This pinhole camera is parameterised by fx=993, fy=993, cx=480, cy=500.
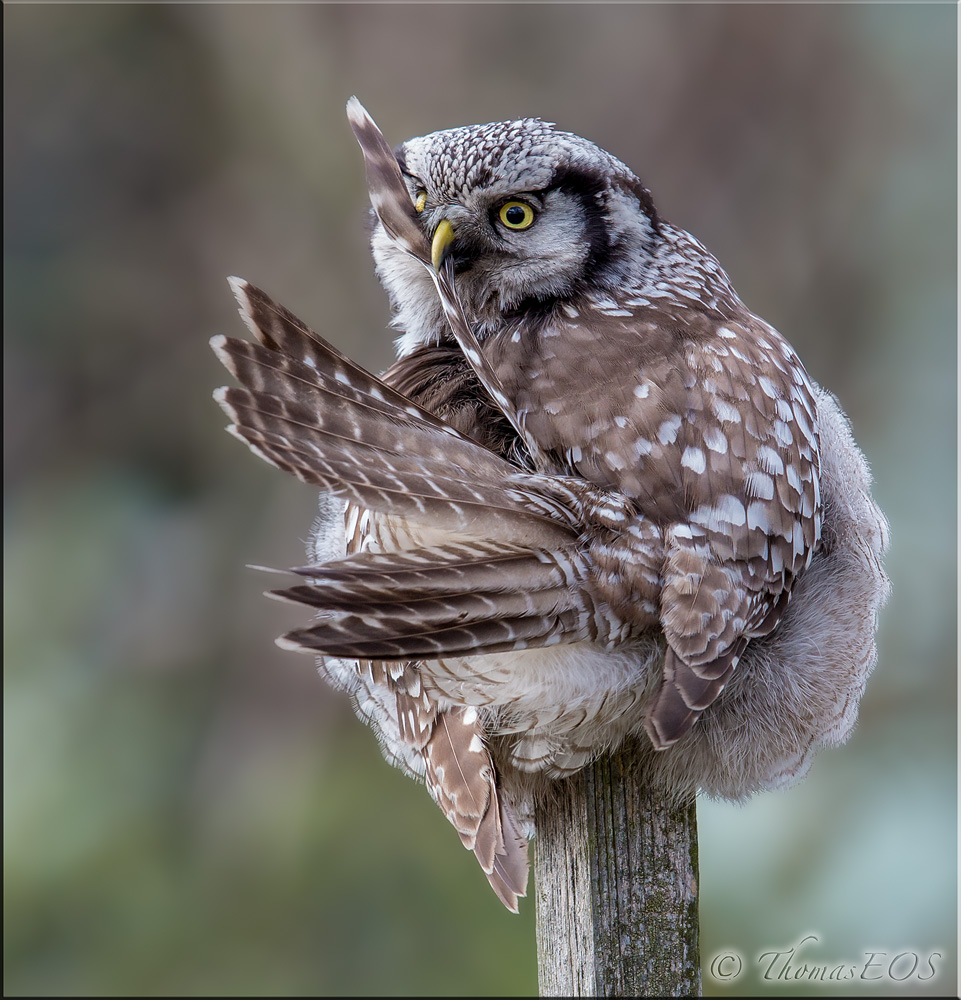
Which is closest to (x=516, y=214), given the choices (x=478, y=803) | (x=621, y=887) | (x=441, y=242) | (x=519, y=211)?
(x=519, y=211)

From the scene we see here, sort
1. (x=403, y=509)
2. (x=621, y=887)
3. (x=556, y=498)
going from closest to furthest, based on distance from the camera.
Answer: (x=403, y=509) < (x=556, y=498) < (x=621, y=887)

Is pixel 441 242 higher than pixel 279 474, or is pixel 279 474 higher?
pixel 279 474

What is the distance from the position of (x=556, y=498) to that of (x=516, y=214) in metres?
0.57

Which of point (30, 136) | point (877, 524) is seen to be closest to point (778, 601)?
point (877, 524)

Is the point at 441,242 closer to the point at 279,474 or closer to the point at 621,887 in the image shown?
the point at 621,887

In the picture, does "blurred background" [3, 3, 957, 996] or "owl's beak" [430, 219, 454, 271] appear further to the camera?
"blurred background" [3, 3, 957, 996]

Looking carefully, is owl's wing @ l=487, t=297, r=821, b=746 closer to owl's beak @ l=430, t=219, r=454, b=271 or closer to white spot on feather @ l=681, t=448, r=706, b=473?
white spot on feather @ l=681, t=448, r=706, b=473

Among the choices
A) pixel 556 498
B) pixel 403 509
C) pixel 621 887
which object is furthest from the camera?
pixel 621 887

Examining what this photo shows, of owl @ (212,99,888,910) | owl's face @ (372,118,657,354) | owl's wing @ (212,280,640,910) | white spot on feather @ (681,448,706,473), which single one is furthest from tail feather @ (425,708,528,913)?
owl's face @ (372,118,657,354)

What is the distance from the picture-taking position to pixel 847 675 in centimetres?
167

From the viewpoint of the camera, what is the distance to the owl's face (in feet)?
5.20

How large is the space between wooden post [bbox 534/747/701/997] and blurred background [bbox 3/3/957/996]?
8.49 feet

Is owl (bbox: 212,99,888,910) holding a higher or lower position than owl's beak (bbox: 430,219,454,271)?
lower

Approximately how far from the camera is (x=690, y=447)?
1.40 meters
